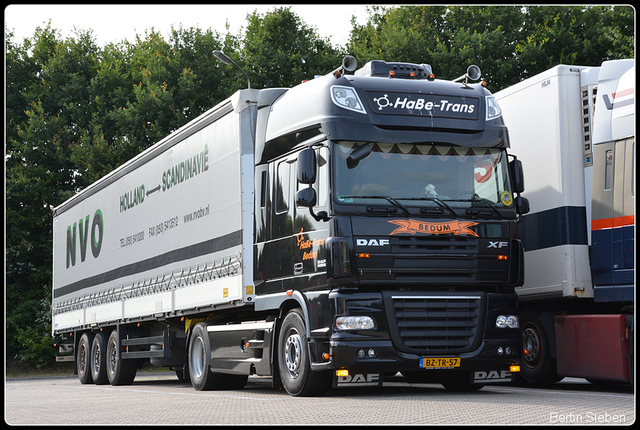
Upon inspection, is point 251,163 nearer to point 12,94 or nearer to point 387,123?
point 387,123

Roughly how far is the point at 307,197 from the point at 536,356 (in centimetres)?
447

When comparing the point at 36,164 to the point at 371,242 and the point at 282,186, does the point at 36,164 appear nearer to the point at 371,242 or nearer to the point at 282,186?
the point at 282,186

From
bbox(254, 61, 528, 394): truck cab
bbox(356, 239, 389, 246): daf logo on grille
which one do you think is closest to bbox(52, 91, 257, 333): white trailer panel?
bbox(254, 61, 528, 394): truck cab

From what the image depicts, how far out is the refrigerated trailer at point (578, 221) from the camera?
34.9ft

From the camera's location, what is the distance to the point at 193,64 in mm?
33875

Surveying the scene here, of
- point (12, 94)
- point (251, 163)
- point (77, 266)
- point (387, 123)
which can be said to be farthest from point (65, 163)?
point (387, 123)

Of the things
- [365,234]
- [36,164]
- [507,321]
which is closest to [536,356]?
[507,321]

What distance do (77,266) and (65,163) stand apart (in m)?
14.6

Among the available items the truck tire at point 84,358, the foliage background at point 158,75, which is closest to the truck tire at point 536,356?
the truck tire at point 84,358

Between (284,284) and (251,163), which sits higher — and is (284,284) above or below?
below

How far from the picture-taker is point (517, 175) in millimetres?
10680

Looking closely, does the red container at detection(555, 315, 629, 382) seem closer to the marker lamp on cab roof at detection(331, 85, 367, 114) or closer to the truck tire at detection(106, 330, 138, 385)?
the marker lamp on cab roof at detection(331, 85, 367, 114)

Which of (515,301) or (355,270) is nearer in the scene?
(355,270)

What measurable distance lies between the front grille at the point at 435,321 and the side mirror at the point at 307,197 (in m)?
1.43
